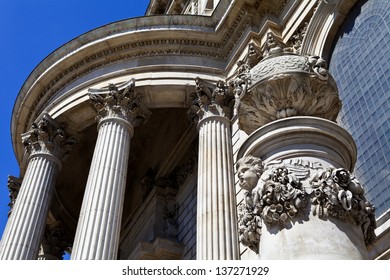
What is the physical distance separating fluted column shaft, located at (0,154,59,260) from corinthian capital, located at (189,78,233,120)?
211 inches

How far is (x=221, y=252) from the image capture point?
12594mm

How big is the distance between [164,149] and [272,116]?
1797cm

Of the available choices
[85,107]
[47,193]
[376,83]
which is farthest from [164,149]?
[376,83]

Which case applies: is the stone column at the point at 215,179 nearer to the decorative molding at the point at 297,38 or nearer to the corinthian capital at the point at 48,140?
the decorative molding at the point at 297,38

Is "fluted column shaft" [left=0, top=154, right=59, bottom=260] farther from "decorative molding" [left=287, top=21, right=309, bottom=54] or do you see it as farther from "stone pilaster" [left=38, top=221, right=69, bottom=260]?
"decorative molding" [left=287, top=21, right=309, bottom=54]

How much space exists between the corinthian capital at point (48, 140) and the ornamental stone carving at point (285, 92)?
1344 cm

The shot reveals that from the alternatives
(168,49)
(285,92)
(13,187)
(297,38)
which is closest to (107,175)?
(168,49)

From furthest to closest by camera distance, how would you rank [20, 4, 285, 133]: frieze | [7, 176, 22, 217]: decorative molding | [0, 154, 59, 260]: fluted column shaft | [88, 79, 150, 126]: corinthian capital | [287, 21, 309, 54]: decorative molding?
[7, 176, 22, 217]: decorative molding
[20, 4, 285, 133]: frieze
[88, 79, 150, 126]: corinthian capital
[287, 21, 309, 54]: decorative molding
[0, 154, 59, 260]: fluted column shaft

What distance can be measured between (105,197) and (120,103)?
409cm

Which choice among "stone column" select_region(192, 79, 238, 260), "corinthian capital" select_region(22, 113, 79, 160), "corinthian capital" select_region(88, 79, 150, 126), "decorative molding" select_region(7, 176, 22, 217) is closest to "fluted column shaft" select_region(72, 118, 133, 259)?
"corinthian capital" select_region(88, 79, 150, 126)

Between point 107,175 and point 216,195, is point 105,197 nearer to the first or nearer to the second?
point 107,175

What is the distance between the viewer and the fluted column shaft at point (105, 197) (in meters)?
13.2

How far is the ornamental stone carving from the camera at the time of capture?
5.61 metres

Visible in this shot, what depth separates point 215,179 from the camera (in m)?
14.4
